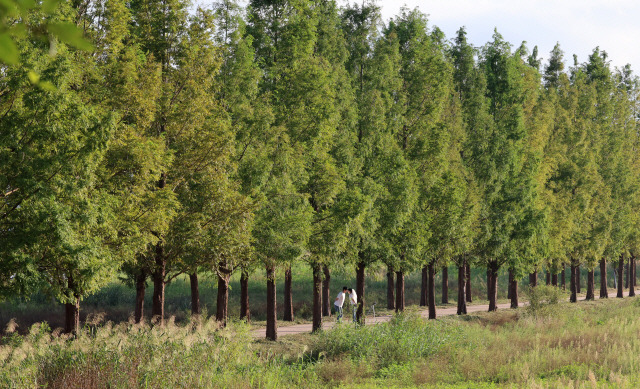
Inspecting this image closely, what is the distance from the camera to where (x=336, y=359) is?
15.8 m

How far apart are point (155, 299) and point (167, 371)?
8.40 m

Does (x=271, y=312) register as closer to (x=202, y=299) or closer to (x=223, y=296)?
(x=223, y=296)

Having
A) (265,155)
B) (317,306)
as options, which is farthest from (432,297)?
(265,155)

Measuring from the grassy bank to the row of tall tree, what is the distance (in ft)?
7.85

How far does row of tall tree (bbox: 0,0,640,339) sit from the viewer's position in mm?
13188

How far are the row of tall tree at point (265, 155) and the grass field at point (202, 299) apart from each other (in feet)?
11.3

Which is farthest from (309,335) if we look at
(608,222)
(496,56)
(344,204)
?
(608,222)

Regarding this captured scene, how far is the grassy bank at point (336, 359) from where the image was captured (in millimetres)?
10727

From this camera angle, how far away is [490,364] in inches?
570

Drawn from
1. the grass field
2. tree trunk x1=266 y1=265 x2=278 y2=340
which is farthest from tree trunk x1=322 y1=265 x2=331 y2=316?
tree trunk x1=266 y1=265 x2=278 y2=340

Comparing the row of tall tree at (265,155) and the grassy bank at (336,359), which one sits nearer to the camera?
the grassy bank at (336,359)

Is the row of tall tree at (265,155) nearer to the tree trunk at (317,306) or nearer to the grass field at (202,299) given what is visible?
the tree trunk at (317,306)

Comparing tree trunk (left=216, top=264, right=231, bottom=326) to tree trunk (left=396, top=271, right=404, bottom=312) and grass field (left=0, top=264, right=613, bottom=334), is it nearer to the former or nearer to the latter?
grass field (left=0, top=264, right=613, bottom=334)

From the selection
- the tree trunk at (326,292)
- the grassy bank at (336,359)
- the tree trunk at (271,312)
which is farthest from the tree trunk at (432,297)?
the tree trunk at (271,312)
